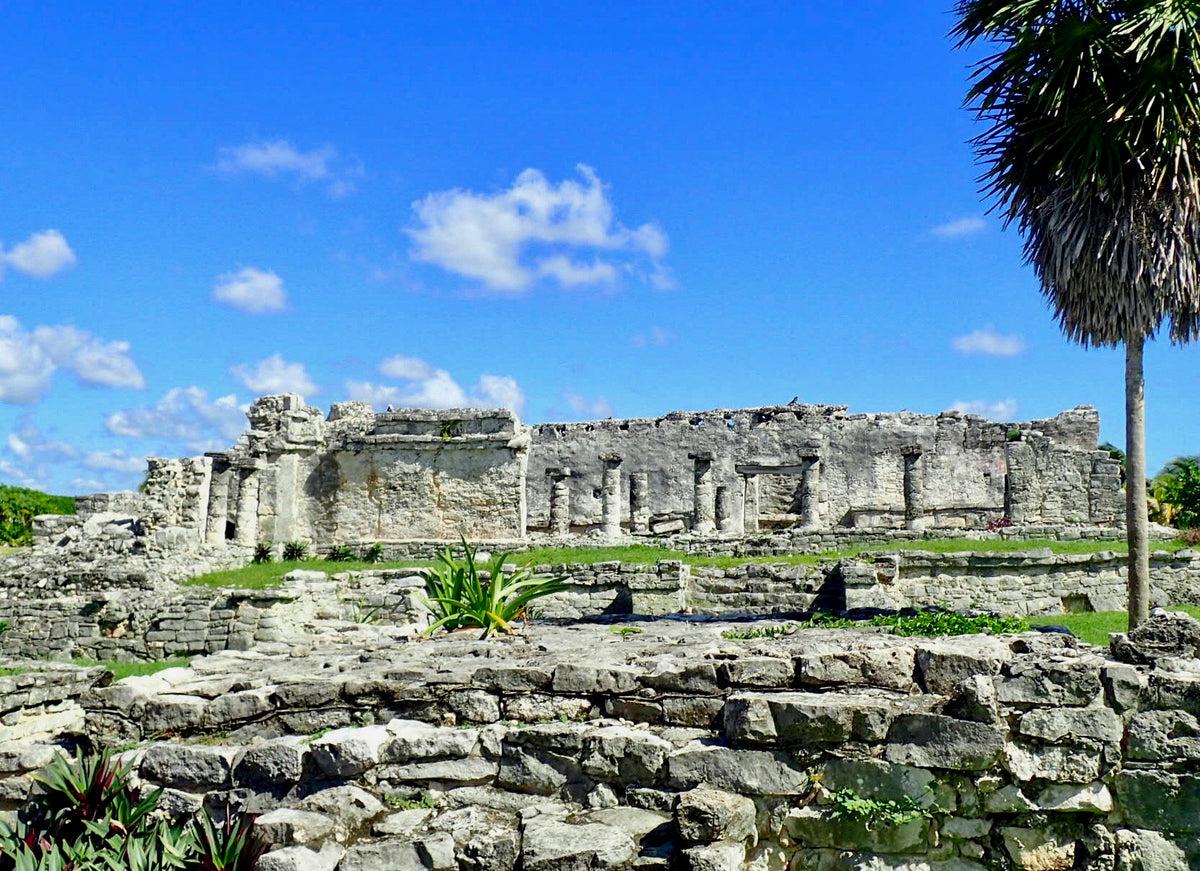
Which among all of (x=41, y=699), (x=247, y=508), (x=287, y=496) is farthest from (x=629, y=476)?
(x=41, y=699)

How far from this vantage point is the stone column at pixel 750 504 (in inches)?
1248

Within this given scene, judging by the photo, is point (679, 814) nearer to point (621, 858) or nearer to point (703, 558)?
point (621, 858)

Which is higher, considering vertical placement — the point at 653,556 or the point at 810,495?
the point at 810,495

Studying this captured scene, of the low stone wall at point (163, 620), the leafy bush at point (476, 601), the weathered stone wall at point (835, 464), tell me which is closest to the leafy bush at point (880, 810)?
the leafy bush at point (476, 601)

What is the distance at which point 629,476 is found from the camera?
3638 centimetres

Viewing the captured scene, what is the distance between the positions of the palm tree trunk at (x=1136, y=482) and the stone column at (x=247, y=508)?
21163 mm

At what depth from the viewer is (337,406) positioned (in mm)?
28594

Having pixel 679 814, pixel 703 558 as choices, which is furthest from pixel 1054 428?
pixel 679 814

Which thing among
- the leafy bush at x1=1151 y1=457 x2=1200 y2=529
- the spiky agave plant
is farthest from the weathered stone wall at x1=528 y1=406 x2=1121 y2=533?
the spiky agave plant

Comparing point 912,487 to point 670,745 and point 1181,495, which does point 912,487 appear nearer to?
point 1181,495

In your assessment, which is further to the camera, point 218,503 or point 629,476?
point 629,476

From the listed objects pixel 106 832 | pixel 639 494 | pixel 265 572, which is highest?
pixel 639 494

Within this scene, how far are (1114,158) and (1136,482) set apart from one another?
351cm

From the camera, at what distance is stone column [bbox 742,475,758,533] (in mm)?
31688
